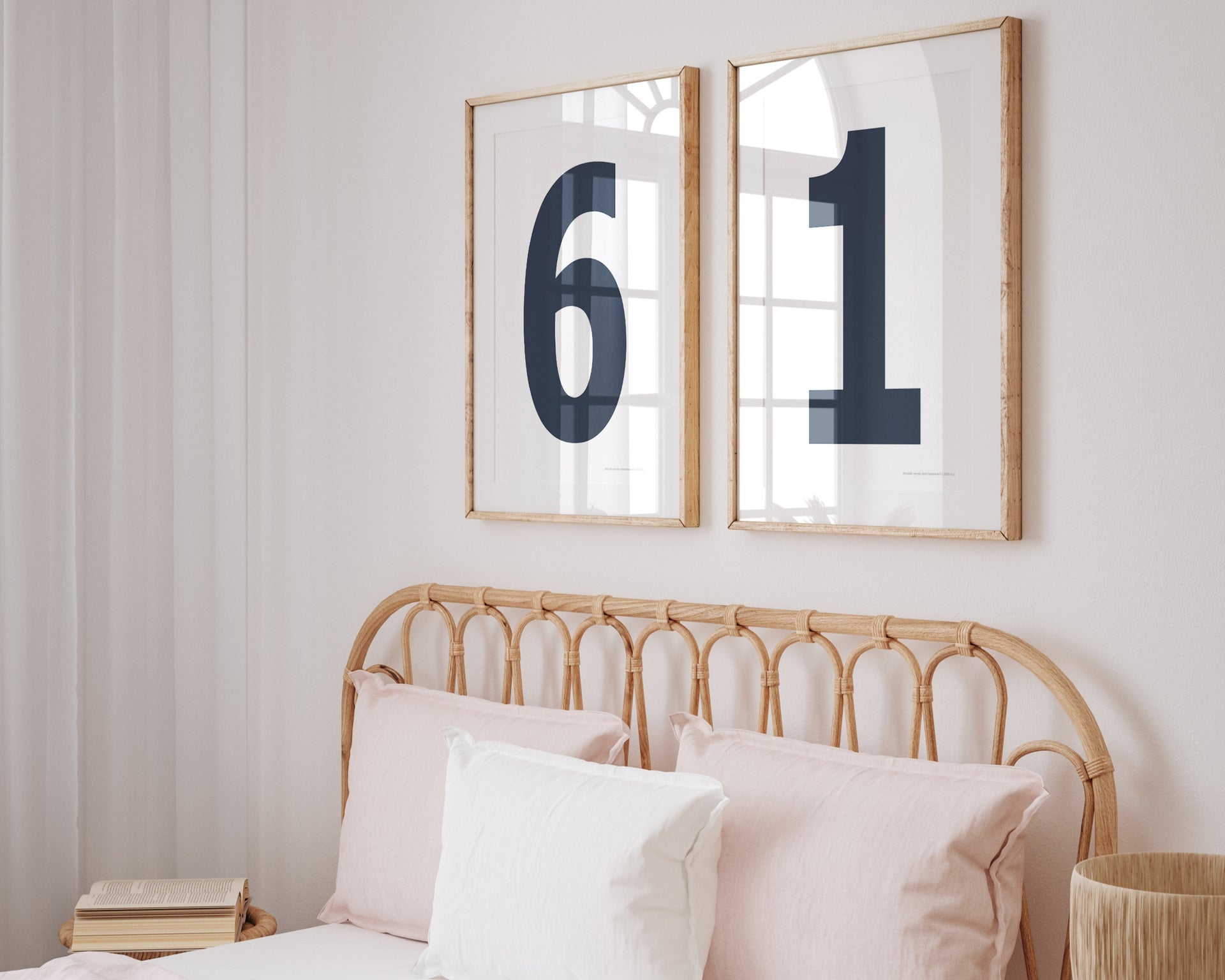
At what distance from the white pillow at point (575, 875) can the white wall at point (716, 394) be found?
36 cm

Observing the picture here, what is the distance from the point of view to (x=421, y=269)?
2457 mm

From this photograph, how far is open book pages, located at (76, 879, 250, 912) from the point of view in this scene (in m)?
2.23

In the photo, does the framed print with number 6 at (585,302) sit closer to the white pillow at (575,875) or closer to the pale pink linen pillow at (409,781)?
the pale pink linen pillow at (409,781)

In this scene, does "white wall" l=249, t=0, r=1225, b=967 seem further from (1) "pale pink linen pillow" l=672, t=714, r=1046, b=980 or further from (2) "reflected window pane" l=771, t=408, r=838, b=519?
(1) "pale pink linen pillow" l=672, t=714, r=1046, b=980

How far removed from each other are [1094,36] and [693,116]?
0.65 meters

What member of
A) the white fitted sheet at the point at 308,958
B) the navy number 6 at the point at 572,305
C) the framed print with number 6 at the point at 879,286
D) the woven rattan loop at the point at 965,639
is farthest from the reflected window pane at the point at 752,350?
the white fitted sheet at the point at 308,958

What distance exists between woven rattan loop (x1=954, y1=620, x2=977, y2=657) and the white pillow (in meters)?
0.41

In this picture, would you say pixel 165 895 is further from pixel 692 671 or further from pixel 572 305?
pixel 572 305

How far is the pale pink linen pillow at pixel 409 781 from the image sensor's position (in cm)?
206

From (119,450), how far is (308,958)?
1.09 m

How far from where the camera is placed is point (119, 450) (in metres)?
2.47

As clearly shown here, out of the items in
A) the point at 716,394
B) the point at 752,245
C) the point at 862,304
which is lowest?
the point at 716,394

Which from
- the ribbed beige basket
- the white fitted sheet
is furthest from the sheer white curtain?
the ribbed beige basket

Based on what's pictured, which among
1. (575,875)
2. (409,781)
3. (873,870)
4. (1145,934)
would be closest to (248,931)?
(409,781)
